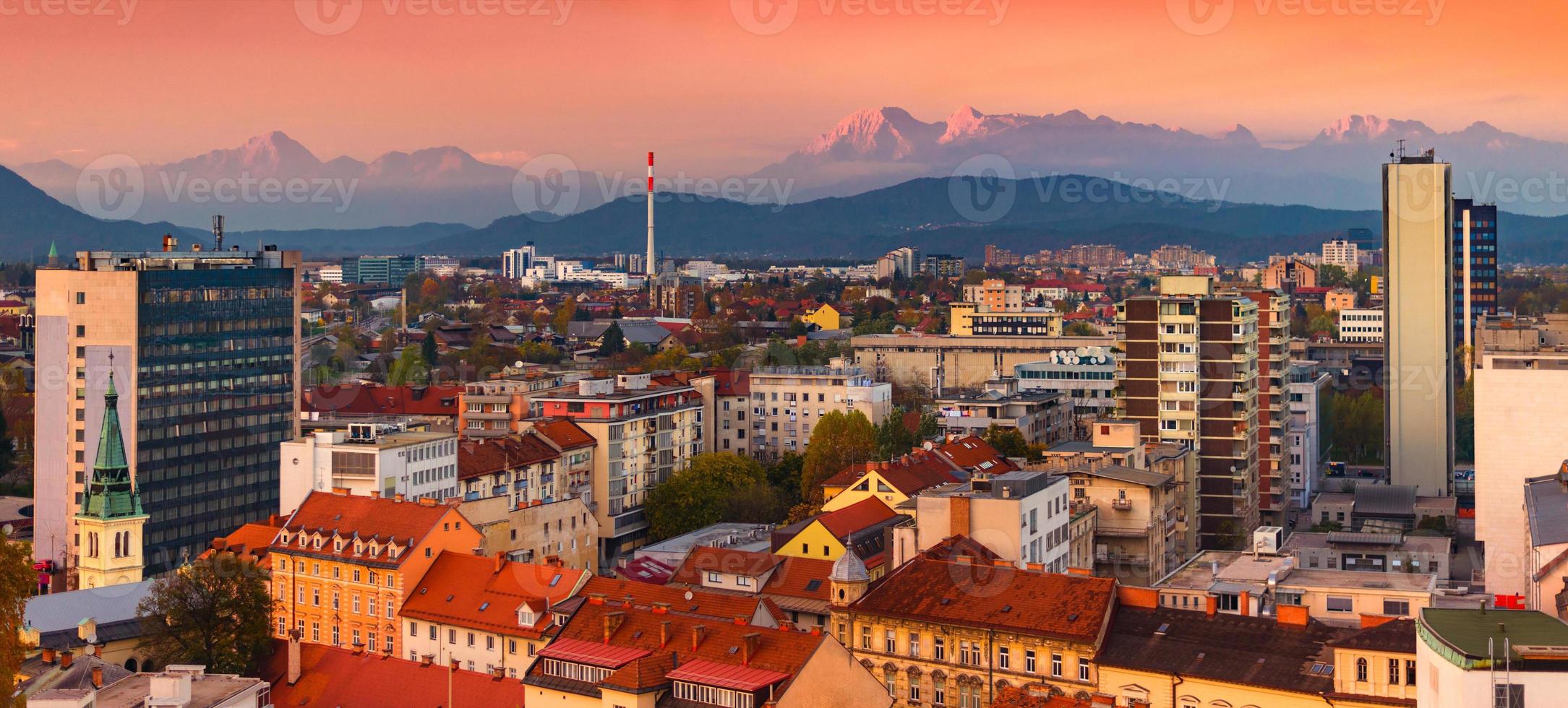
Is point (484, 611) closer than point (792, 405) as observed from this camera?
Yes

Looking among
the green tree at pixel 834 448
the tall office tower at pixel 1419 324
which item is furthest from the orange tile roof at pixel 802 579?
the tall office tower at pixel 1419 324

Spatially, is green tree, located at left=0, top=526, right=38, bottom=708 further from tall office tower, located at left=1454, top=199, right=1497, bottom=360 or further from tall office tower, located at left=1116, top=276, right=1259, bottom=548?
tall office tower, located at left=1454, top=199, right=1497, bottom=360

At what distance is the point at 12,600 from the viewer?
82.6 ft

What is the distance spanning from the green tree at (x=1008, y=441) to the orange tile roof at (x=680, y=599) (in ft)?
91.9

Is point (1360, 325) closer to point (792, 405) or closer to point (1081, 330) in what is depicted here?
point (1081, 330)

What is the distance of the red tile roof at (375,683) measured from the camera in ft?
124

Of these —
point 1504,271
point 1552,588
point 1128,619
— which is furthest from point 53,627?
point 1504,271

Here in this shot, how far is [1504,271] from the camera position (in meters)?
200

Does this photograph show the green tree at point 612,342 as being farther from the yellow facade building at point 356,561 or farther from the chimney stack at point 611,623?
the chimney stack at point 611,623

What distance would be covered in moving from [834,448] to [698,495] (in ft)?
21.5

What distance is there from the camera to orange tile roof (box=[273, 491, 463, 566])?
43597 mm

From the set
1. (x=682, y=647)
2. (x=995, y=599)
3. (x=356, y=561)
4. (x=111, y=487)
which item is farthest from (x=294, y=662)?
(x=995, y=599)

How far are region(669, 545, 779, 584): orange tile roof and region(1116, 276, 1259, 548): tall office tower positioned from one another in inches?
894

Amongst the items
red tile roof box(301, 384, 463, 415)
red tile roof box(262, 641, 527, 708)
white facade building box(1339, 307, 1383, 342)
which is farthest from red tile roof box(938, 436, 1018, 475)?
white facade building box(1339, 307, 1383, 342)
